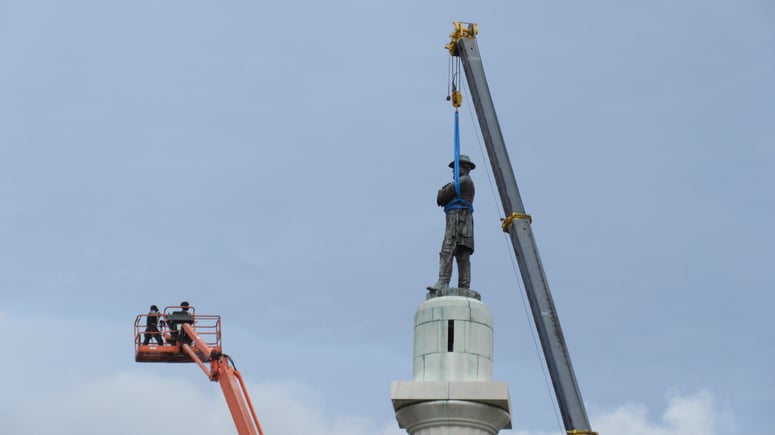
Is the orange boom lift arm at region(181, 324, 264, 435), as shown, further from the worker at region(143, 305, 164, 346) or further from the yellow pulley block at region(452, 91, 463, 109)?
the yellow pulley block at region(452, 91, 463, 109)

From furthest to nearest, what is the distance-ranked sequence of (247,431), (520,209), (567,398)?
(247,431), (520,209), (567,398)

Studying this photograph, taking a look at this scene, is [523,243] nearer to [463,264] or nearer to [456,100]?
[456,100]

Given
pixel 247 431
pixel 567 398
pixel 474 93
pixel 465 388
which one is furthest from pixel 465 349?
pixel 247 431

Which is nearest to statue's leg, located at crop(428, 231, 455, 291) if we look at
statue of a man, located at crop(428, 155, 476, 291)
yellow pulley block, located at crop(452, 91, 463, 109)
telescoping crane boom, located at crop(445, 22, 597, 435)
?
statue of a man, located at crop(428, 155, 476, 291)

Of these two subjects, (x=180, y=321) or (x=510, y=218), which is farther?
(x=180, y=321)

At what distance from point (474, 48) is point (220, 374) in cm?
1771

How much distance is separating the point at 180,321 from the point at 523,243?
17.6 m

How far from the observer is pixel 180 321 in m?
64.4

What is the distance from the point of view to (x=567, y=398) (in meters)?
49.9

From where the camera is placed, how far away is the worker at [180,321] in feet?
211

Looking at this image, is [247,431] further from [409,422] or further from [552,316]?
[409,422]

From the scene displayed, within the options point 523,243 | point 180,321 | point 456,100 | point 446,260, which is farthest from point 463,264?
point 180,321

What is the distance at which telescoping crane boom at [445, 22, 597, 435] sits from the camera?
50000 millimetres

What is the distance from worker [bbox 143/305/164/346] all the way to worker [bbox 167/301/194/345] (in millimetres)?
445
